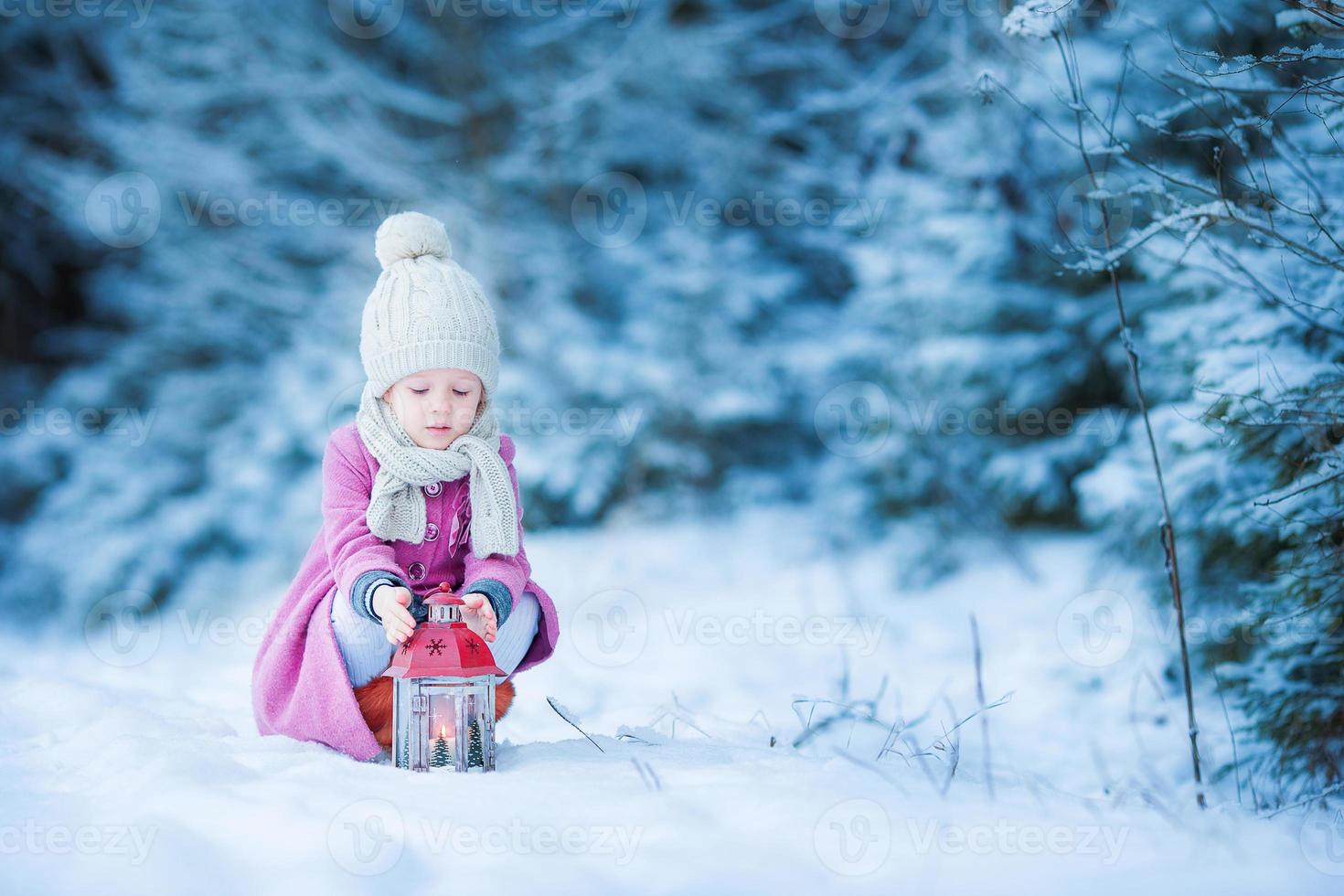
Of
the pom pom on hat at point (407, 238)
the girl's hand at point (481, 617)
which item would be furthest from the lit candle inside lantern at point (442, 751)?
the pom pom on hat at point (407, 238)

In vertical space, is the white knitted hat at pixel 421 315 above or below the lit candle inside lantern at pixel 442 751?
above

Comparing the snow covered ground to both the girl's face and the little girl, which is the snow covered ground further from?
the girl's face

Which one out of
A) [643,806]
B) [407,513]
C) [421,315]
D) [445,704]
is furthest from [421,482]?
[643,806]

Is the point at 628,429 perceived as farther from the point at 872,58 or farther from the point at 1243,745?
the point at 1243,745

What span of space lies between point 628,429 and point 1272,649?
4.62 metres

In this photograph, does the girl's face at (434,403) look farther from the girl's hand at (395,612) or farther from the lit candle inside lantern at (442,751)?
the lit candle inside lantern at (442,751)

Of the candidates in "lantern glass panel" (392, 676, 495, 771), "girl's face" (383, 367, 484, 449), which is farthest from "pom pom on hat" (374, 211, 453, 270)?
"lantern glass panel" (392, 676, 495, 771)

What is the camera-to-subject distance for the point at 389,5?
7.85 m

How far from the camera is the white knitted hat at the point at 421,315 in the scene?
2434 millimetres

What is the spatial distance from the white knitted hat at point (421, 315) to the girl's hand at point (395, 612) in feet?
1.79

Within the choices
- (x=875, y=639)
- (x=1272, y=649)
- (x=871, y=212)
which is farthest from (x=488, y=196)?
(x=1272, y=649)

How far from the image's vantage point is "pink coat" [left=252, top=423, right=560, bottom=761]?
236 centimetres

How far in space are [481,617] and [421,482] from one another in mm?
358

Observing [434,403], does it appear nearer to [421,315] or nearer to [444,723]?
[421,315]
